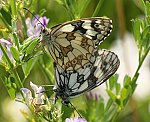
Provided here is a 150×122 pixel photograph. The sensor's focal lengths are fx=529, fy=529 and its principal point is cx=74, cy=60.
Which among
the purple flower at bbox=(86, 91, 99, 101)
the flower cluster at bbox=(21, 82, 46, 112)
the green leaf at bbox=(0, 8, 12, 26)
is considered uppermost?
the green leaf at bbox=(0, 8, 12, 26)

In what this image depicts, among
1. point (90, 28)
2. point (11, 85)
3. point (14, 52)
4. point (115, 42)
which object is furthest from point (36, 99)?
point (115, 42)

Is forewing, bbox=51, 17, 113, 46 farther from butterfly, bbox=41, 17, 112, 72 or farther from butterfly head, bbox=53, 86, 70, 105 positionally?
butterfly head, bbox=53, 86, 70, 105

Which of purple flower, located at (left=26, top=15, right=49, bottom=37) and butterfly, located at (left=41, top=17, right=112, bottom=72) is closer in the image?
butterfly, located at (left=41, top=17, right=112, bottom=72)

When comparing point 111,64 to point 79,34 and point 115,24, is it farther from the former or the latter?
point 115,24

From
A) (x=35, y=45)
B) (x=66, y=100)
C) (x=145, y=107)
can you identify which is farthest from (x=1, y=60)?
(x=145, y=107)

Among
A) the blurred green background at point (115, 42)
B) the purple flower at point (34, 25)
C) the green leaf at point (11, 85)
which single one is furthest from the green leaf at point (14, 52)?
the blurred green background at point (115, 42)

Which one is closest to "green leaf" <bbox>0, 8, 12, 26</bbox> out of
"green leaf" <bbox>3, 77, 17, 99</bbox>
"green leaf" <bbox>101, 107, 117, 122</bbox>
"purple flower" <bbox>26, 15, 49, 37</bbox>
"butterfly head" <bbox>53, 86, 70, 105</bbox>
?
"purple flower" <bbox>26, 15, 49, 37</bbox>

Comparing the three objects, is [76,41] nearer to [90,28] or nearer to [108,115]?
[90,28]
